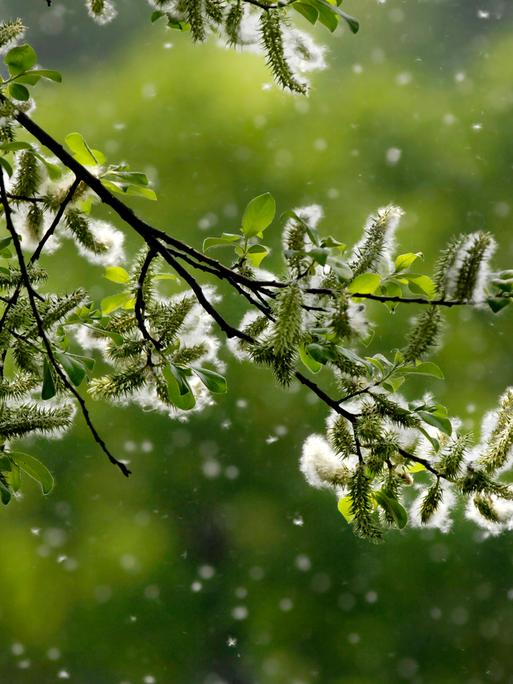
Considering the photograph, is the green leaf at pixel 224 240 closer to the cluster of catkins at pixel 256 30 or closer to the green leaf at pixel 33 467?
the cluster of catkins at pixel 256 30

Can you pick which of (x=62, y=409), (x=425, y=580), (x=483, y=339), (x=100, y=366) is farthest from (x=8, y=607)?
(x=62, y=409)

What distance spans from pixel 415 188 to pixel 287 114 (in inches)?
26.3

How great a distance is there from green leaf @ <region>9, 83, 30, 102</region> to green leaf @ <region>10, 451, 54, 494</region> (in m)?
0.29

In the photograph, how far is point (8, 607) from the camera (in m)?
3.09

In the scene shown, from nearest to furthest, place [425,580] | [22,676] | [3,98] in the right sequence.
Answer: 1. [3,98]
2. [22,676]
3. [425,580]

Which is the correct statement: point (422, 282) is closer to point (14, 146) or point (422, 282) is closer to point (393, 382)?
point (393, 382)

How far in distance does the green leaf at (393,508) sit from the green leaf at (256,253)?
22 cm

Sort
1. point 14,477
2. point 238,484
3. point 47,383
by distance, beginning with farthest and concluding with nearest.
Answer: point 238,484, point 14,477, point 47,383

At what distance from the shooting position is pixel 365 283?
0.56 meters

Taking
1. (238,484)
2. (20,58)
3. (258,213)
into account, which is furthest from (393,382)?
(238,484)

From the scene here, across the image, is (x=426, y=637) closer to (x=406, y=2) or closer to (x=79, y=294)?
(x=406, y=2)

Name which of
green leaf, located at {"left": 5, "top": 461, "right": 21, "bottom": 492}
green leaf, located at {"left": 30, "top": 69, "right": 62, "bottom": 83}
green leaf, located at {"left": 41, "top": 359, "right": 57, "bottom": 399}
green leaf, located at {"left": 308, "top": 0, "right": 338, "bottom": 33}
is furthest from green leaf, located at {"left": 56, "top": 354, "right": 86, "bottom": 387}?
green leaf, located at {"left": 308, "top": 0, "right": 338, "bottom": 33}

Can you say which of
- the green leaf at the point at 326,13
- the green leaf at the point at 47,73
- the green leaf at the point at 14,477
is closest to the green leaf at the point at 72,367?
the green leaf at the point at 14,477

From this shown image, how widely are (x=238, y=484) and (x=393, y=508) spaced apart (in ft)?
8.90
